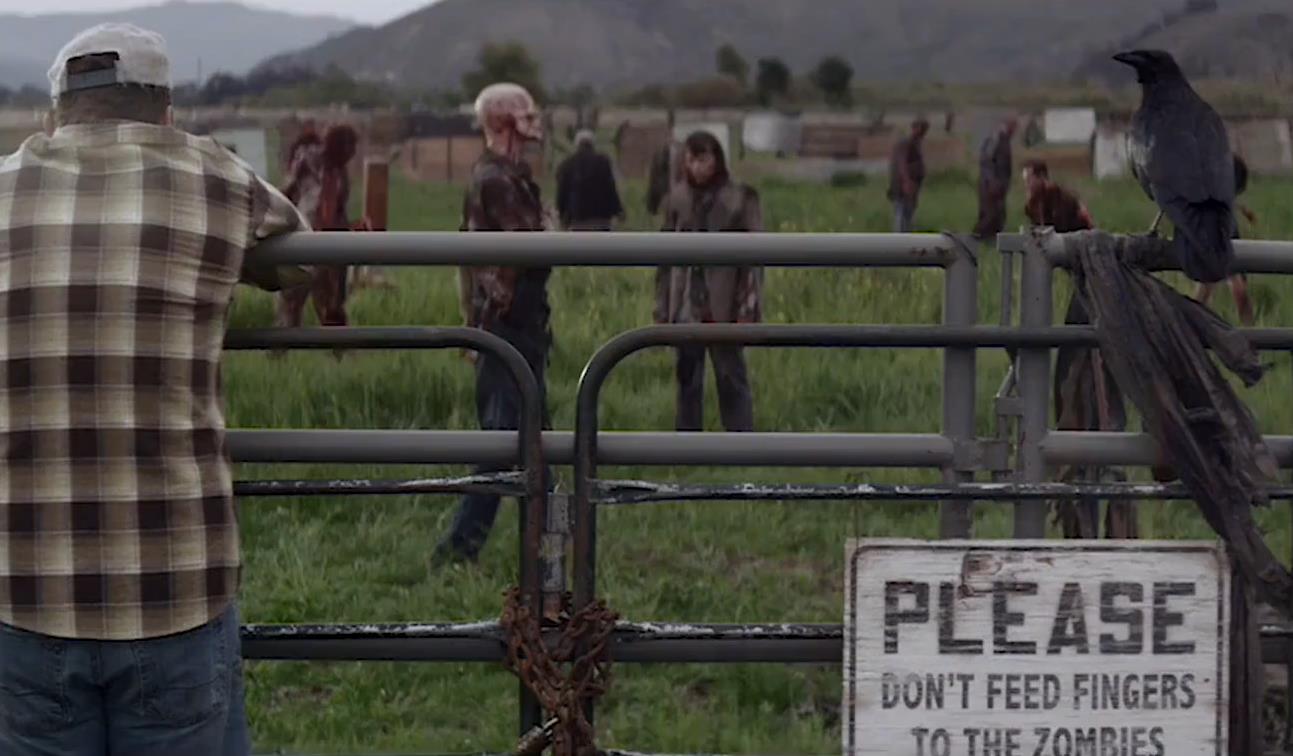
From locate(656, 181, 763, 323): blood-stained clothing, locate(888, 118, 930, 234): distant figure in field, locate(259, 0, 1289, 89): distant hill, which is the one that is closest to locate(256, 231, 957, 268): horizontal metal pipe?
locate(656, 181, 763, 323): blood-stained clothing

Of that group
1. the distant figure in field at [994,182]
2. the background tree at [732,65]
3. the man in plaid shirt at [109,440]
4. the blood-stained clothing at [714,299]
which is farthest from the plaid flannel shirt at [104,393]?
the background tree at [732,65]

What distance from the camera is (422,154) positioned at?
1582 inches

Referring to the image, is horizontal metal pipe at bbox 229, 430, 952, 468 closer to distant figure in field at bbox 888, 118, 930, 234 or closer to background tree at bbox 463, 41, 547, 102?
distant figure in field at bbox 888, 118, 930, 234

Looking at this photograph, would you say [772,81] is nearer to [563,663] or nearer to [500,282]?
[500,282]

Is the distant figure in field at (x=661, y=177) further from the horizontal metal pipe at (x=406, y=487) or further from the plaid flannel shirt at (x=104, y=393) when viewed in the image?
the plaid flannel shirt at (x=104, y=393)

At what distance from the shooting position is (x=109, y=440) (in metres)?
3.15

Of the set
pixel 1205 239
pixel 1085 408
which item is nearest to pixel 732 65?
pixel 1085 408

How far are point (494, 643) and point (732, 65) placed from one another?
8781 centimetres

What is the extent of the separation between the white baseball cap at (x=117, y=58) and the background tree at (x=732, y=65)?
8161 cm

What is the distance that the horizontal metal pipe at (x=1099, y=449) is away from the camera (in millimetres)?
3734

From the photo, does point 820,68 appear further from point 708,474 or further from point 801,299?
point 708,474

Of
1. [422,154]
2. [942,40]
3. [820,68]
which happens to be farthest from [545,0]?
[422,154]

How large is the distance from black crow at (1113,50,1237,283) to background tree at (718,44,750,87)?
79942 millimetres

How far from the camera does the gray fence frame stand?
356cm
